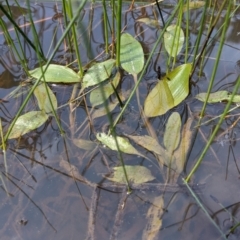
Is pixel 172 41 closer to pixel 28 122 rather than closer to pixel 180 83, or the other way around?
pixel 180 83

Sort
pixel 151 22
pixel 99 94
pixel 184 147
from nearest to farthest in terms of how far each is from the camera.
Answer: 1. pixel 184 147
2. pixel 99 94
3. pixel 151 22

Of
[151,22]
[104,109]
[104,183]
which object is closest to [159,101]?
[104,109]

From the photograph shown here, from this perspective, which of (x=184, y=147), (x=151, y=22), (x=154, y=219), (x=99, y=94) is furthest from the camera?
(x=151, y=22)

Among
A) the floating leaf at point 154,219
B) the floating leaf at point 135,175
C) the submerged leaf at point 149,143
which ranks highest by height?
the submerged leaf at point 149,143

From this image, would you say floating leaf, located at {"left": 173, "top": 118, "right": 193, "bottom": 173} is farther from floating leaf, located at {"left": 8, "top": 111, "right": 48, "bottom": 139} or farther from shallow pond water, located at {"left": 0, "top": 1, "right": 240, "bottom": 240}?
floating leaf, located at {"left": 8, "top": 111, "right": 48, "bottom": 139}

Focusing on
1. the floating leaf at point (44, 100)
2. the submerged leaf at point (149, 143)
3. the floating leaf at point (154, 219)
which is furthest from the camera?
the floating leaf at point (44, 100)

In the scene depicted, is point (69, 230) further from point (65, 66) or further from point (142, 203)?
point (65, 66)

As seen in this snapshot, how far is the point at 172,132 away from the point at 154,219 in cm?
22

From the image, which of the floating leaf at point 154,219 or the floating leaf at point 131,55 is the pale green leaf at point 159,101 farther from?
the floating leaf at point 154,219

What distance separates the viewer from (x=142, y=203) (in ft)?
2.80

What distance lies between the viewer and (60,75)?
1.09 m

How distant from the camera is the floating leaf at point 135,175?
0.88 metres

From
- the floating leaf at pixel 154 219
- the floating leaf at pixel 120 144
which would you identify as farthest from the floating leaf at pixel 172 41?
the floating leaf at pixel 154 219

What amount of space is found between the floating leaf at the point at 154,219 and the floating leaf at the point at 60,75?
42 centimetres
